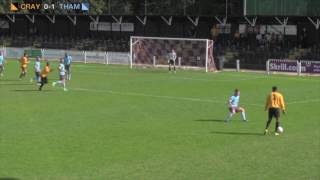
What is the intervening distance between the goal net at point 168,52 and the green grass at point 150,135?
57.7 feet

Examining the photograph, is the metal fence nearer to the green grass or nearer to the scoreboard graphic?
the scoreboard graphic

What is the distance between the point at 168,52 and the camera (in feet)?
193

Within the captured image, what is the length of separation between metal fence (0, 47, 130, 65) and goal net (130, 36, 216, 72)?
2.23m

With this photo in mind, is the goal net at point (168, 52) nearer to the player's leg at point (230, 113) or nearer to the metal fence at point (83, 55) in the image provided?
the metal fence at point (83, 55)

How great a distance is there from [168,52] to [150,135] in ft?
126

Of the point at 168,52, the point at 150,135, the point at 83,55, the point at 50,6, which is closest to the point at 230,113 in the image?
the point at 150,135

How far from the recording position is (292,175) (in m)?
15.1

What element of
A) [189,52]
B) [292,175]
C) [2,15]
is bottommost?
[292,175]

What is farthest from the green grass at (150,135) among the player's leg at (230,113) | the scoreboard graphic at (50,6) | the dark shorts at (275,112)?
the scoreboard graphic at (50,6)

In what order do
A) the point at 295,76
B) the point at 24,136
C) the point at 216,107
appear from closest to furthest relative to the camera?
the point at 24,136
the point at 216,107
the point at 295,76

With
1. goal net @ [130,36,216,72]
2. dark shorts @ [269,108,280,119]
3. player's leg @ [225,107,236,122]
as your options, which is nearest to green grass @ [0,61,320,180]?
player's leg @ [225,107,236,122]

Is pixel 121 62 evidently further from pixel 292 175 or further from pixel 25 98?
pixel 292 175

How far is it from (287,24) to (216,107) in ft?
111

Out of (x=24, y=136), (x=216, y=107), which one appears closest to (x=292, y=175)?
(x=24, y=136)
